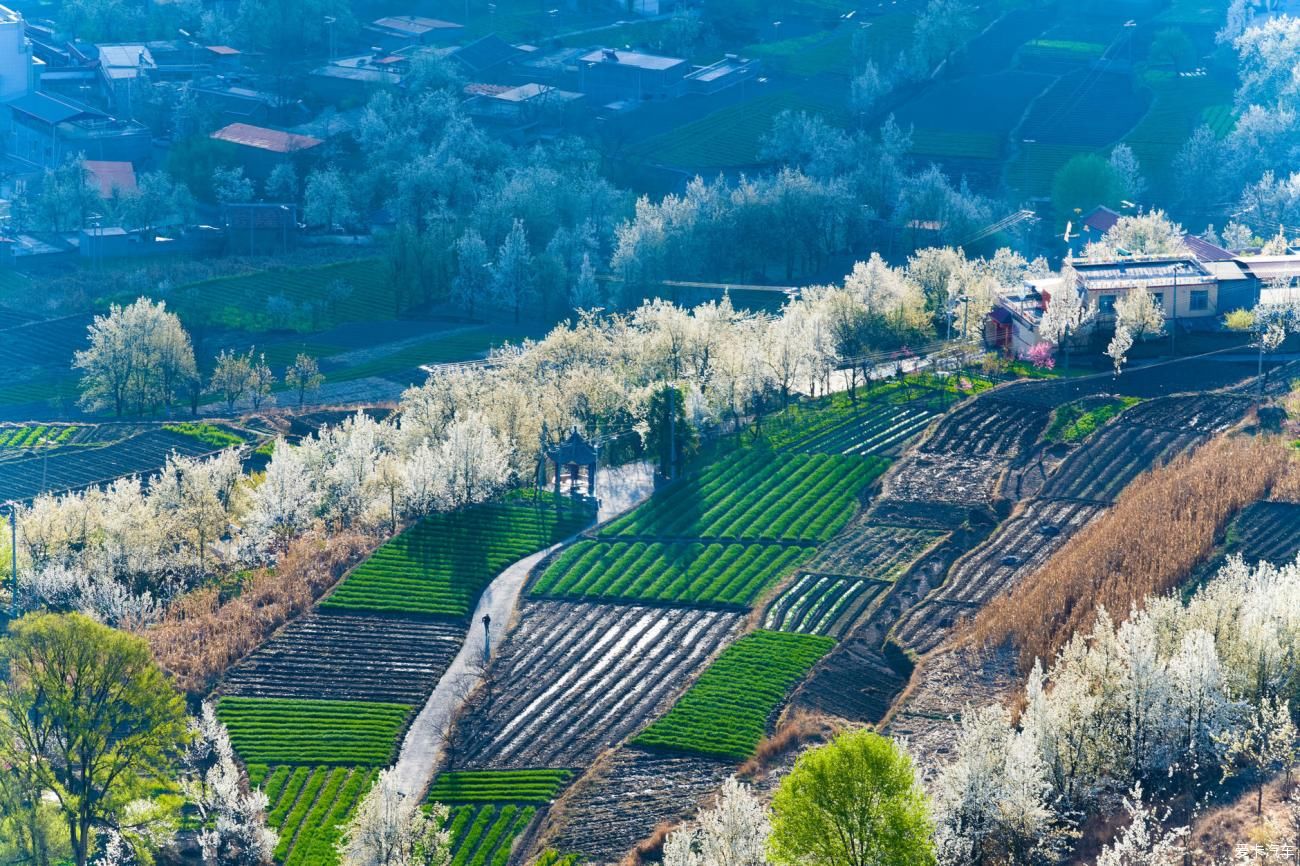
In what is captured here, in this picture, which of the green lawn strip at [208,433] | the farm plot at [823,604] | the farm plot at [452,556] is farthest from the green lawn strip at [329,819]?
the green lawn strip at [208,433]

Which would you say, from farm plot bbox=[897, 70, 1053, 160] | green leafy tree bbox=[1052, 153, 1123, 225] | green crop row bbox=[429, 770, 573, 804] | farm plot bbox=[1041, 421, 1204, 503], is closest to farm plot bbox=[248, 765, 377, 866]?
green crop row bbox=[429, 770, 573, 804]

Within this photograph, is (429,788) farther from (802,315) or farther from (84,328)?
(84,328)

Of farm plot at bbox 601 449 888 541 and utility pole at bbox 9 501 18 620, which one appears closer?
utility pole at bbox 9 501 18 620

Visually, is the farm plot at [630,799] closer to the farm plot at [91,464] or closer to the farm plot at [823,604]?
the farm plot at [823,604]

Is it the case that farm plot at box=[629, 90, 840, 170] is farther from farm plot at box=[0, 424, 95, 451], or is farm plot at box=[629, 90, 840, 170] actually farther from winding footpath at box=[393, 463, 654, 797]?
winding footpath at box=[393, 463, 654, 797]

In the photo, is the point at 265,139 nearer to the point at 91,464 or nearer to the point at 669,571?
the point at 91,464

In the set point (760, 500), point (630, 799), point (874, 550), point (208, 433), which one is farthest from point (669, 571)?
point (208, 433)
